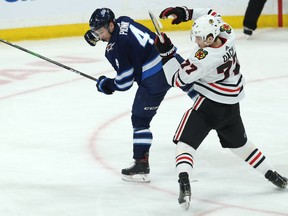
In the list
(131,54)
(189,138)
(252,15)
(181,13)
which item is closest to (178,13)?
(181,13)

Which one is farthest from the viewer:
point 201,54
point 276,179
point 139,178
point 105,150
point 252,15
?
point 252,15

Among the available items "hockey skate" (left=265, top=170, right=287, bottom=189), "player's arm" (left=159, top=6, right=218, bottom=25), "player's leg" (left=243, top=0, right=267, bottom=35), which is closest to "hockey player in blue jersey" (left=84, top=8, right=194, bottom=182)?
"player's arm" (left=159, top=6, right=218, bottom=25)

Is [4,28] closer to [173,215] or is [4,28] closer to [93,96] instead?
[93,96]

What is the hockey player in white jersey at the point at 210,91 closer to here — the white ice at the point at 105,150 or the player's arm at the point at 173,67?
the player's arm at the point at 173,67

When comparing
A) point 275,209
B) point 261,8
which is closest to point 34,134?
point 275,209

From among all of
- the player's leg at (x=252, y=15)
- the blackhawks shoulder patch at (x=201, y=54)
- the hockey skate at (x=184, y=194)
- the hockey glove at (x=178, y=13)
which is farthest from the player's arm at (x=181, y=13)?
the player's leg at (x=252, y=15)

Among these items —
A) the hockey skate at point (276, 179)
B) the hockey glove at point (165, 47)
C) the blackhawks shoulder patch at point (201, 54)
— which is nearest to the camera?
the blackhawks shoulder patch at point (201, 54)

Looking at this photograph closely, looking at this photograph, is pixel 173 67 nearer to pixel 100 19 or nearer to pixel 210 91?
pixel 210 91

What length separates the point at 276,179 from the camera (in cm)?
417

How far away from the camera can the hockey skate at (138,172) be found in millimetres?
4414

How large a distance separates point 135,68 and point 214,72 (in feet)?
1.82

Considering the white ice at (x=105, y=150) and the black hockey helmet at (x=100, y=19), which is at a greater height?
the black hockey helmet at (x=100, y=19)

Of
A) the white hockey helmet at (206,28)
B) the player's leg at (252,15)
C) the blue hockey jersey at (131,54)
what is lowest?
the player's leg at (252,15)

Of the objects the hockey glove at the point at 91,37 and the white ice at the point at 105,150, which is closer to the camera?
the white ice at the point at 105,150
